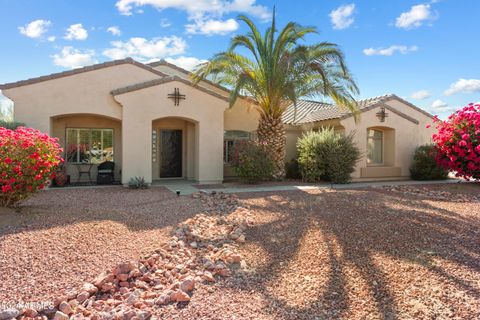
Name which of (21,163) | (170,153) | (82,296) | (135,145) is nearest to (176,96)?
(135,145)

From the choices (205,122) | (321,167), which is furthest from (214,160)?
(321,167)

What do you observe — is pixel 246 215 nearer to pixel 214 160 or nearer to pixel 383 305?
pixel 383 305

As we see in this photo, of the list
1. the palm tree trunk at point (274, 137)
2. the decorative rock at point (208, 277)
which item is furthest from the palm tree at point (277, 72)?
the decorative rock at point (208, 277)

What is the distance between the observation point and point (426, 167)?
17.6 m

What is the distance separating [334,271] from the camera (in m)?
5.23

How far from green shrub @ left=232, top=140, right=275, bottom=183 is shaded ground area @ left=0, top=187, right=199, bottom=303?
4.86m

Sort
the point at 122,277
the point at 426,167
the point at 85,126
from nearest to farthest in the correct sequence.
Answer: the point at 122,277 < the point at 85,126 < the point at 426,167

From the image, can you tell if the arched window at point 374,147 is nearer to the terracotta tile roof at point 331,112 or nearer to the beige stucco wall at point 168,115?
the terracotta tile roof at point 331,112

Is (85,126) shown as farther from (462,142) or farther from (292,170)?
(462,142)

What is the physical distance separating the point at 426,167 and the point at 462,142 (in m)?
3.36

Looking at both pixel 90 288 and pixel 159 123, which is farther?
pixel 159 123

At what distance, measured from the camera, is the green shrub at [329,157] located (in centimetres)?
1543

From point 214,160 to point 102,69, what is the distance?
21.2ft

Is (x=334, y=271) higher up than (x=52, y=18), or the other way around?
(x=52, y=18)
